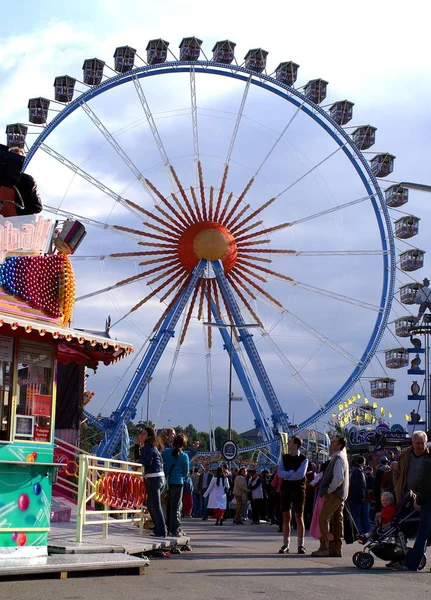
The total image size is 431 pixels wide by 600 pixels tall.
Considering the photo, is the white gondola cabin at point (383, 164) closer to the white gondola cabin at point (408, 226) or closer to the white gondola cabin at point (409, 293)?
the white gondola cabin at point (408, 226)

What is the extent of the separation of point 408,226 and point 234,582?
1113 inches

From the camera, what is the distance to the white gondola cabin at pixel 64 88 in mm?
31828

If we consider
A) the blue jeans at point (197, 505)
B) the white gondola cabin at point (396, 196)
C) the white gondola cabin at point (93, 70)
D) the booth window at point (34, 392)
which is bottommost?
the blue jeans at point (197, 505)

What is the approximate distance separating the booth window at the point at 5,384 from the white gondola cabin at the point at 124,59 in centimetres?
2353

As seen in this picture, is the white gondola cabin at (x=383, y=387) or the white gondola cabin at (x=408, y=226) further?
the white gondola cabin at (x=383, y=387)

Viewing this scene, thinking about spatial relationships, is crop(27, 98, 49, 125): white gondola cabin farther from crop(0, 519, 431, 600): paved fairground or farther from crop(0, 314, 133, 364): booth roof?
crop(0, 519, 431, 600): paved fairground

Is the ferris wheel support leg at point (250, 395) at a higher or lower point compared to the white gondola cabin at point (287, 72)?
lower

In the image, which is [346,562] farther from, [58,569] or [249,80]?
[249,80]

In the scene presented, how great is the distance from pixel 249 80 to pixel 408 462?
23.5 metres

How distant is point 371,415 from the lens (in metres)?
61.3

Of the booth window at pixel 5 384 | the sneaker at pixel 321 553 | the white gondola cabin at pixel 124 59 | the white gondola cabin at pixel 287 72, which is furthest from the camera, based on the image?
the white gondola cabin at pixel 287 72

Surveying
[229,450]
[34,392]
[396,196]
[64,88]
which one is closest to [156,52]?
[64,88]

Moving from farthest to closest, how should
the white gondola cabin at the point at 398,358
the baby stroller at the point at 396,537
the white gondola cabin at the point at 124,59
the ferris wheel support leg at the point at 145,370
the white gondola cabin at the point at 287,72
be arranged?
the white gondola cabin at the point at 398,358, the white gondola cabin at the point at 287,72, the white gondola cabin at the point at 124,59, the ferris wheel support leg at the point at 145,370, the baby stroller at the point at 396,537

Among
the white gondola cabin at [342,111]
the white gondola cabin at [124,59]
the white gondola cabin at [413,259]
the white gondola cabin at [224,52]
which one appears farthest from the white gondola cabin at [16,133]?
the white gondola cabin at [413,259]
